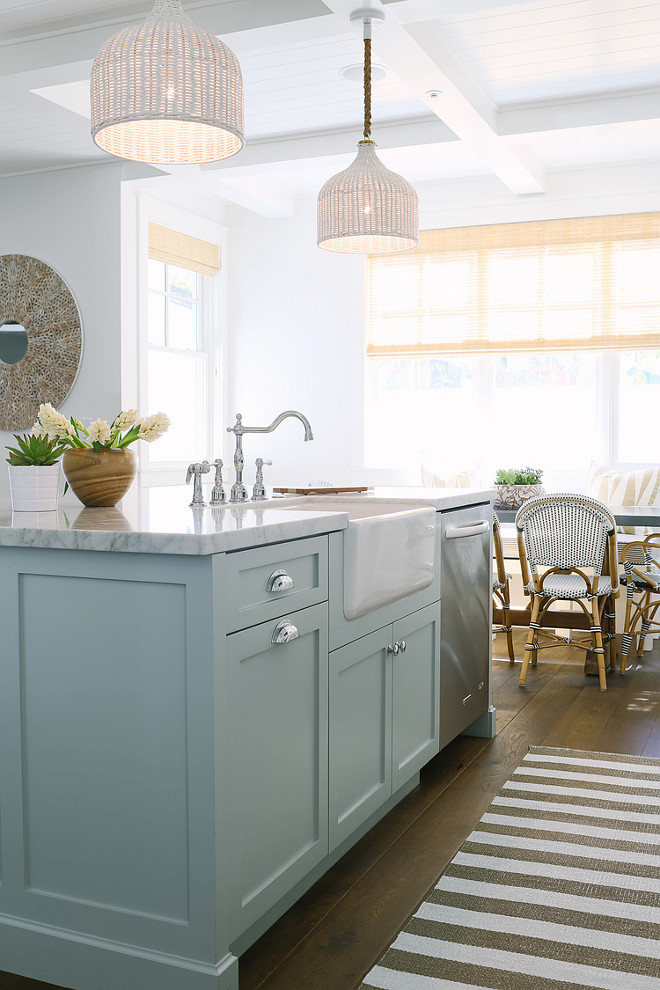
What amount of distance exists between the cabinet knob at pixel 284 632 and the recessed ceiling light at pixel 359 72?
10.5 feet

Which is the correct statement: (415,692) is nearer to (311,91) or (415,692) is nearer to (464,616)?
(464,616)

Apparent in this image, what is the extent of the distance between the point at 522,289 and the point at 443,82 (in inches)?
91.9

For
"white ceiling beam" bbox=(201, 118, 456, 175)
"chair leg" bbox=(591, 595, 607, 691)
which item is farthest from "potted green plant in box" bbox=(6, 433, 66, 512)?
"white ceiling beam" bbox=(201, 118, 456, 175)

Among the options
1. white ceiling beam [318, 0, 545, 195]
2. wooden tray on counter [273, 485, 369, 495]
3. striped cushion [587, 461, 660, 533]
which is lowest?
striped cushion [587, 461, 660, 533]

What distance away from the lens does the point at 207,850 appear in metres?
1.55

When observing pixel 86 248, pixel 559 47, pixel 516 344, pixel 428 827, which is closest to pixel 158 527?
pixel 428 827

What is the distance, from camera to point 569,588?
13.4 feet

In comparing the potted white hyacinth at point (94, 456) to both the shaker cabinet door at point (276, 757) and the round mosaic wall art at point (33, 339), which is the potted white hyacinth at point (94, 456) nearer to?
the shaker cabinet door at point (276, 757)

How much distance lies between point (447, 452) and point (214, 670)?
5055 millimetres

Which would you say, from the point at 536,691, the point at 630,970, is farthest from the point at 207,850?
the point at 536,691

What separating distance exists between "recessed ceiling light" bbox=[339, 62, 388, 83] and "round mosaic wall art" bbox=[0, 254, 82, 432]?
2198 millimetres

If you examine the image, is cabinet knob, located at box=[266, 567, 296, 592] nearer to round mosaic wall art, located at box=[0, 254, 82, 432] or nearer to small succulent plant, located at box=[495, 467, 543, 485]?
small succulent plant, located at box=[495, 467, 543, 485]

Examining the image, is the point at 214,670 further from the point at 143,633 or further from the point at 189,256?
the point at 189,256

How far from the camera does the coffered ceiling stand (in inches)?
141
